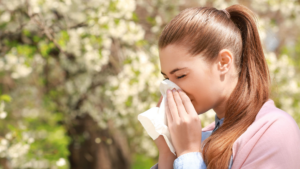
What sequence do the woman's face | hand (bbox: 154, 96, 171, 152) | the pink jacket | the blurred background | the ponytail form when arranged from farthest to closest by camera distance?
the blurred background → hand (bbox: 154, 96, 171, 152) → the woman's face → the ponytail → the pink jacket

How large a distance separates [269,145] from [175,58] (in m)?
0.56

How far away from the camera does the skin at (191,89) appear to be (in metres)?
1.27

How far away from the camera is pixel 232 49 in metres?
1.38

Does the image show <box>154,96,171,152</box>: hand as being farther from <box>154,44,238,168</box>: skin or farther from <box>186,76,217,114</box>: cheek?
<box>186,76,217,114</box>: cheek

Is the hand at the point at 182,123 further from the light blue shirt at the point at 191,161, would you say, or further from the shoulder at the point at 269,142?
the shoulder at the point at 269,142

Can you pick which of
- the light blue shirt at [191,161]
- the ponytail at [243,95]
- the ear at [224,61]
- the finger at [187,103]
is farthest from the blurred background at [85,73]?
the light blue shirt at [191,161]

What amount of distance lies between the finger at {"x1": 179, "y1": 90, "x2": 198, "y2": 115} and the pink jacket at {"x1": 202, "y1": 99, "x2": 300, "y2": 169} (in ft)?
0.82

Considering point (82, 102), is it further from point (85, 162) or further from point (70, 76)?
point (85, 162)

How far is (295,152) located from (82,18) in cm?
279

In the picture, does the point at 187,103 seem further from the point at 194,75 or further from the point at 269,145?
the point at 269,145

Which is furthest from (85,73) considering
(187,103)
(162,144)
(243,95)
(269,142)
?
(269,142)

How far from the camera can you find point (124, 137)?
4691mm

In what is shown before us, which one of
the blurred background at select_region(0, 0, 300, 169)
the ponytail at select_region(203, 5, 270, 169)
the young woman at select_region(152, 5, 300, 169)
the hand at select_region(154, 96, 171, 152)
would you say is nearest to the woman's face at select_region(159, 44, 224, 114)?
the young woman at select_region(152, 5, 300, 169)

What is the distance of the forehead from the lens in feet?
4.26
